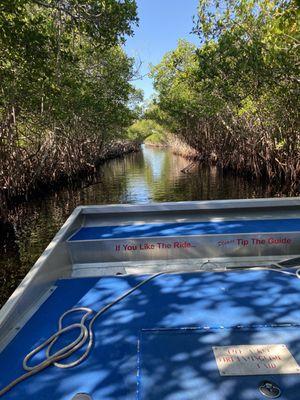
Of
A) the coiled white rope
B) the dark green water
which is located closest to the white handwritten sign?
the coiled white rope

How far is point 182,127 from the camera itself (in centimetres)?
3453

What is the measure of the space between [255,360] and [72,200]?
1191cm

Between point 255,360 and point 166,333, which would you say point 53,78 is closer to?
point 166,333

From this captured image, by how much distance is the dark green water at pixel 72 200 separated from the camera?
6.64 meters

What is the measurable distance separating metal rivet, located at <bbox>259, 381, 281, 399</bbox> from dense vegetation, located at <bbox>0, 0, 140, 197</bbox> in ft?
20.1

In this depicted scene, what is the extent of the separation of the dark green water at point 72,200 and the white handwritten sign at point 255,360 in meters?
4.17

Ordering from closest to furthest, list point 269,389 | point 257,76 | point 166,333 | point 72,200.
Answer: point 269,389 → point 166,333 → point 257,76 → point 72,200

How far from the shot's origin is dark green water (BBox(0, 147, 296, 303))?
664cm

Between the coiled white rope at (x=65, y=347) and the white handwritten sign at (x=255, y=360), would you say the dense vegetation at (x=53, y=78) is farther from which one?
the white handwritten sign at (x=255, y=360)

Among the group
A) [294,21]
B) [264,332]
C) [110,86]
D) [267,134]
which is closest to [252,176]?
[267,134]

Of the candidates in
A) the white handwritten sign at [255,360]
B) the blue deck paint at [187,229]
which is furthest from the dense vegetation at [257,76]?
the white handwritten sign at [255,360]

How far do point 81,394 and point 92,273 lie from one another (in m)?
1.82

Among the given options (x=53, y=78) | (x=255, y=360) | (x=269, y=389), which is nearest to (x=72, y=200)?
(x=53, y=78)

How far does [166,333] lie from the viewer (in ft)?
7.13
